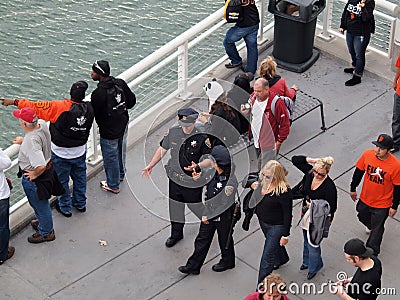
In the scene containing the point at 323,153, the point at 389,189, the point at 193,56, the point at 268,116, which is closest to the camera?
the point at 389,189

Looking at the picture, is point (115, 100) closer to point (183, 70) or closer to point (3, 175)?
point (3, 175)

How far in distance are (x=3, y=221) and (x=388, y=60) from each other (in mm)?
6522

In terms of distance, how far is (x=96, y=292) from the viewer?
10.9 m

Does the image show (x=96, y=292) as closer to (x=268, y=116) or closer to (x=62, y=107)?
(x=62, y=107)

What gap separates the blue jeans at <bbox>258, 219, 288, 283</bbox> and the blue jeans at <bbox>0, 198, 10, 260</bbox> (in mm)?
2811

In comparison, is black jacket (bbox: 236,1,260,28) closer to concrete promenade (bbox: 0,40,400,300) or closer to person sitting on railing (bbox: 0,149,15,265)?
concrete promenade (bbox: 0,40,400,300)

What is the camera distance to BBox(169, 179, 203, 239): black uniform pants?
436 inches

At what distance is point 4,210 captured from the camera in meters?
10.9

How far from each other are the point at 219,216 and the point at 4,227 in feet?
7.93

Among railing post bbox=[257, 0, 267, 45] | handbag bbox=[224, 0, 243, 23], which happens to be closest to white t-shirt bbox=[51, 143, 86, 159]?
handbag bbox=[224, 0, 243, 23]

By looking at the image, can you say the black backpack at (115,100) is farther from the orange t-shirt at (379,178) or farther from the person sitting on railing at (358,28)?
the person sitting on railing at (358,28)

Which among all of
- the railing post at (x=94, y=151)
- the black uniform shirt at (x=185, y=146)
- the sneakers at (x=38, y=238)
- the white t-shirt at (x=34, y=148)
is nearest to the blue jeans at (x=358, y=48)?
the black uniform shirt at (x=185, y=146)

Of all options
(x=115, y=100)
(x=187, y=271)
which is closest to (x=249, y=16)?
(x=115, y=100)

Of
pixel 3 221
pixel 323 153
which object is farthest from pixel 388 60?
pixel 3 221
